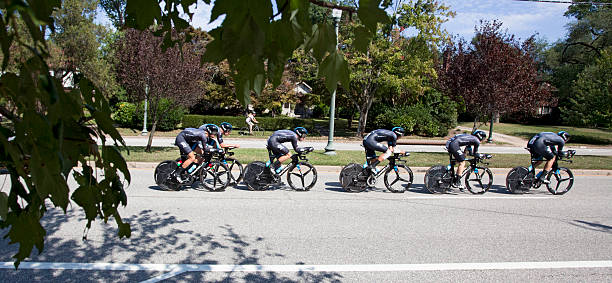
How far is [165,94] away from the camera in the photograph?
13266 millimetres

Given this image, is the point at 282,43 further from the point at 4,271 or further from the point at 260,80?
the point at 4,271

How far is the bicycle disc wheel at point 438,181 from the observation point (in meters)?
9.30

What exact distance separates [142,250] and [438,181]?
22.3ft

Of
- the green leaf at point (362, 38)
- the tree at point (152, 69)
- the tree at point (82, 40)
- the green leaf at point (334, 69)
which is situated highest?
the tree at point (82, 40)

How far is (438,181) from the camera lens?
9312 millimetres

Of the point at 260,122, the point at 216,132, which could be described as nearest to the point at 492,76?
the point at 216,132

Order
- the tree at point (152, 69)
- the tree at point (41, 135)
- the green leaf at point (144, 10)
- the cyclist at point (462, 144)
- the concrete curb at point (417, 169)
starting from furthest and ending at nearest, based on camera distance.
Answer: the tree at point (152, 69) < the concrete curb at point (417, 169) < the cyclist at point (462, 144) < the green leaf at point (144, 10) < the tree at point (41, 135)

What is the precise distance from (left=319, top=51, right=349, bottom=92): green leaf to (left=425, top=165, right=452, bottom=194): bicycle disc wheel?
8221 mm

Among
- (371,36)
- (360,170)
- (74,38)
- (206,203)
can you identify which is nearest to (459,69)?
(360,170)

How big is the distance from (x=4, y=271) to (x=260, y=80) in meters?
4.39

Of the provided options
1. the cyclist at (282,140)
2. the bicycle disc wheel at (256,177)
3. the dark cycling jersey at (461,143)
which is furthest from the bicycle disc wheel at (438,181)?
the bicycle disc wheel at (256,177)

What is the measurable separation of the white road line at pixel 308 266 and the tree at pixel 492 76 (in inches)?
433

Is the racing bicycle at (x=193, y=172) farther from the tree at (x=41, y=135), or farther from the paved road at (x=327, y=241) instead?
the tree at (x=41, y=135)

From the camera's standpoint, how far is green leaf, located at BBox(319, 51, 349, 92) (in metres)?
1.65
